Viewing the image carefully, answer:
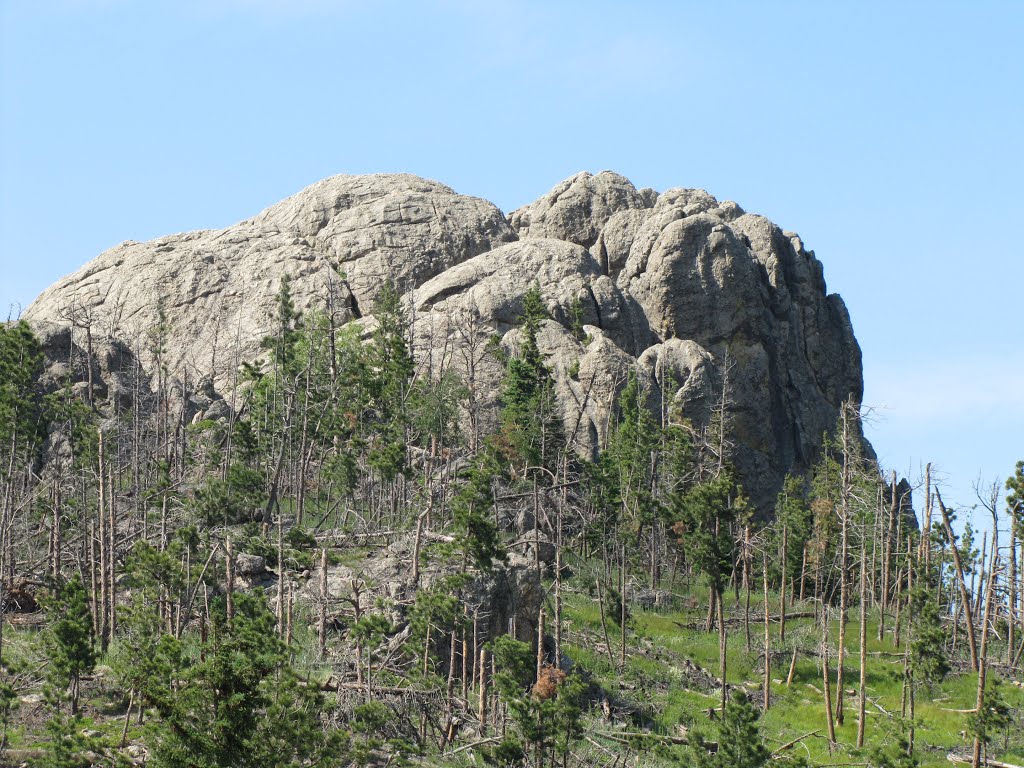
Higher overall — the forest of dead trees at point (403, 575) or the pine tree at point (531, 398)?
the pine tree at point (531, 398)

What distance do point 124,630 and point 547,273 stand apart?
5485cm

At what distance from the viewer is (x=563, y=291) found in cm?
8769

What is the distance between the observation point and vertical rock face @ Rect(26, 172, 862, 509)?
8331 cm

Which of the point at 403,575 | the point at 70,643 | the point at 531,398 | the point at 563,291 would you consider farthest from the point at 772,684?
the point at 563,291

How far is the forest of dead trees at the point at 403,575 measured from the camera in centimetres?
2844

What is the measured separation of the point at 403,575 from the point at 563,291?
161 feet

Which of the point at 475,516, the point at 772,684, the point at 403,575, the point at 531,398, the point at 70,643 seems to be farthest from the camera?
the point at 531,398

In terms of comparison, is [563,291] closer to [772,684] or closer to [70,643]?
[772,684]

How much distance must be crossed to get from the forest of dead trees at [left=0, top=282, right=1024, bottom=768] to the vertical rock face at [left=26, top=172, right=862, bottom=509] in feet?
8.86

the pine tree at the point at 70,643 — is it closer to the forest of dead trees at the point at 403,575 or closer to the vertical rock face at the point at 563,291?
the forest of dead trees at the point at 403,575

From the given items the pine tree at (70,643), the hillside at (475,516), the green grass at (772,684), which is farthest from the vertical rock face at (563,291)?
the pine tree at (70,643)

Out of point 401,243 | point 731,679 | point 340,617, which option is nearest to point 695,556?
point 731,679

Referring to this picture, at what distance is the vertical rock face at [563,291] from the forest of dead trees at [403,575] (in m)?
2.70

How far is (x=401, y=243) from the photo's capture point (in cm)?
9406
